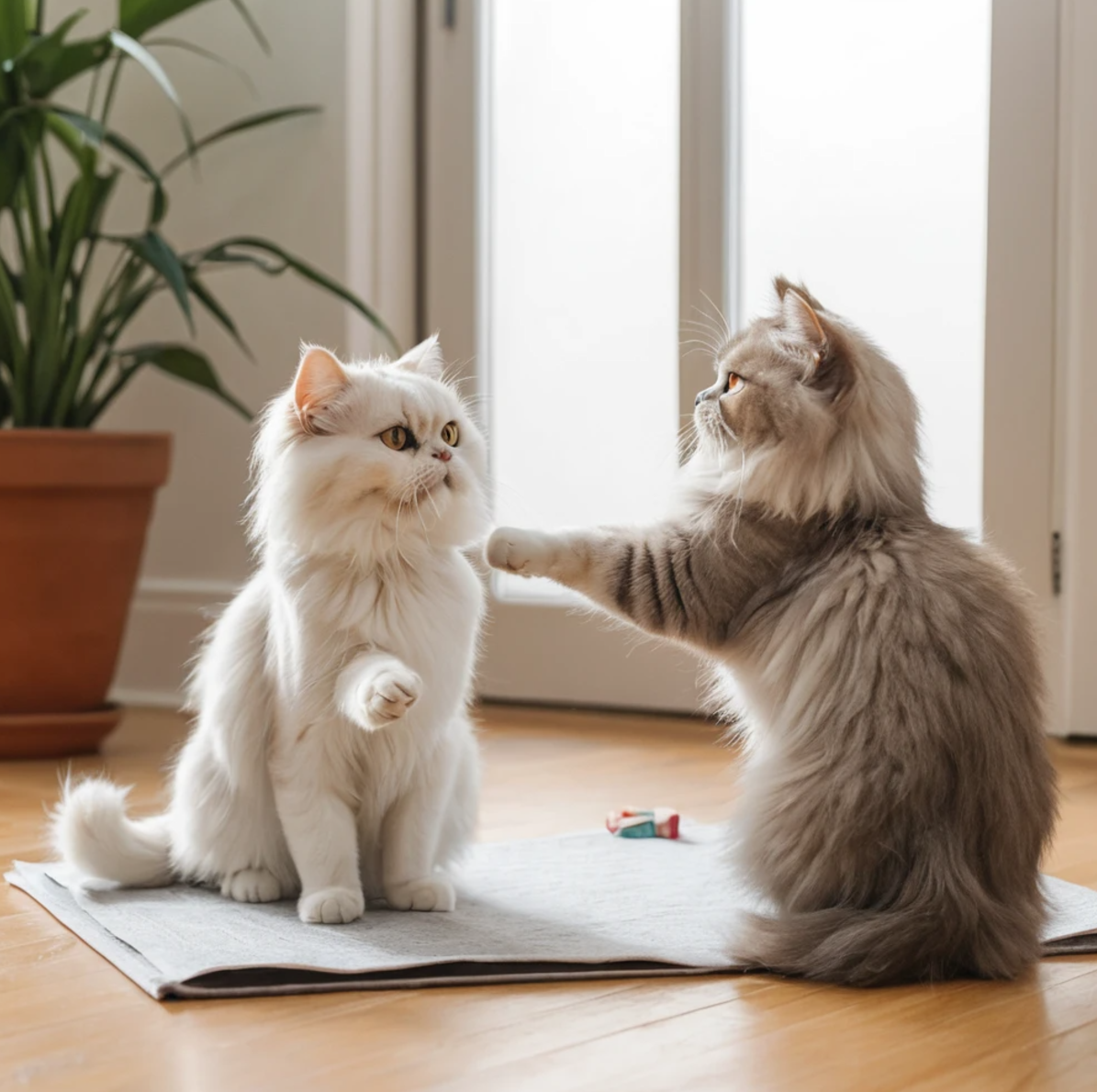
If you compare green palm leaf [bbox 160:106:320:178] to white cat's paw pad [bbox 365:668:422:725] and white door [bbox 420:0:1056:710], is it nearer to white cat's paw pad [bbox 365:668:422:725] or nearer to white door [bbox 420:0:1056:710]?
white door [bbox 420:0:1056:710]

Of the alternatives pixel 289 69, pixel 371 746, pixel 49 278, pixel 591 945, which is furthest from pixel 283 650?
pixel 289 69

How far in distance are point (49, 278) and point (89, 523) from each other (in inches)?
16.6

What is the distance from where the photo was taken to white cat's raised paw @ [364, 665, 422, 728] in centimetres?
120

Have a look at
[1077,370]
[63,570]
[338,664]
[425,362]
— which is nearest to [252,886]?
[338,664]

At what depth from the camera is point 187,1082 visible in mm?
985

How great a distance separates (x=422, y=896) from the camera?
1.42 meters

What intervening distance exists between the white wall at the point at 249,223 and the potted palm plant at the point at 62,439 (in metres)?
0.46

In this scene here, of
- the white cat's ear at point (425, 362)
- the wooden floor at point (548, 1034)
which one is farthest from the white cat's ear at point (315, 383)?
the wooden floor at point (548, 1034)

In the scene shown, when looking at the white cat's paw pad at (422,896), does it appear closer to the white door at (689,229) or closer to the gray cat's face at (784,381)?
the gray cat's face at (784,381)

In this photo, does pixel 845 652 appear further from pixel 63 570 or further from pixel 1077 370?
pixel 63 570

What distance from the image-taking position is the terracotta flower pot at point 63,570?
233 cm

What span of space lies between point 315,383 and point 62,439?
113 centimetres

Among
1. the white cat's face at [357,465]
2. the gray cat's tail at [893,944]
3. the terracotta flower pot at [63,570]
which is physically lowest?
the gray cat's tail at [893,944]

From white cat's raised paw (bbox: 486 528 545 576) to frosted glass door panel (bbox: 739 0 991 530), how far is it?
122cm
